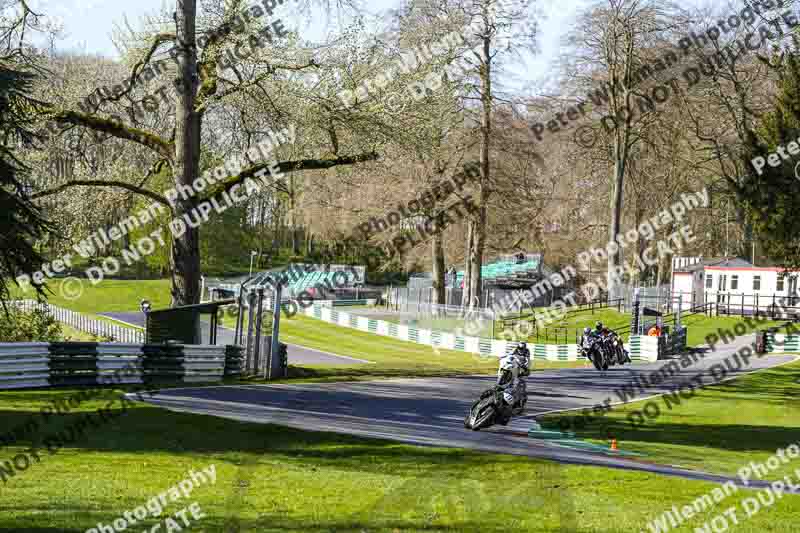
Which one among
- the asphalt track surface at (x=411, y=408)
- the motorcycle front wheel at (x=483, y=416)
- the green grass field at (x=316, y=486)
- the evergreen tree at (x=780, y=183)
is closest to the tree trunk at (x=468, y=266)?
the evergreen tree at (x=780, y=183)

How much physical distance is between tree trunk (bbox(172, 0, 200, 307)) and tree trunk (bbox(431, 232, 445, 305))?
83.5 feet

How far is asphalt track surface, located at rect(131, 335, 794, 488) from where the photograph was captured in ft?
46.1

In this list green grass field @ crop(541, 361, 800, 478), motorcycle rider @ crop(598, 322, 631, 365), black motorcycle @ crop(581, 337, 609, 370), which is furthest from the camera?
motorcycle rider @ crop(598, 322, 631, 365)

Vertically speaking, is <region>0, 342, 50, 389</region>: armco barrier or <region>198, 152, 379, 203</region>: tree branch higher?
<region>198, 152, 379, 203</region>: tree branch

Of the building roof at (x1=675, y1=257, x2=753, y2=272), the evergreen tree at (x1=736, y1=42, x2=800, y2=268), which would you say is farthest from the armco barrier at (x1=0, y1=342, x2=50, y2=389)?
the building roof at (x1=675, y1=257, x2=753, y2=272)

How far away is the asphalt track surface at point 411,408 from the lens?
46.1 ft

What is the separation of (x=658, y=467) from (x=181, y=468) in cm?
743

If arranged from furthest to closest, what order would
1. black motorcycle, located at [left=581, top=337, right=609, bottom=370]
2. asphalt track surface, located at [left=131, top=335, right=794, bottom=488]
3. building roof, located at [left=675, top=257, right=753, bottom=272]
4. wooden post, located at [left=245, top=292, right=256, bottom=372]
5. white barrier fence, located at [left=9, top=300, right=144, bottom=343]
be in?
building roof, located at [left=675, top=257, right=753, bottom=272] < black motorcycle, located at [left=581, top=337, right=609, bottom=370] < white barrier fence, located at [left=9, top=300, right=144, bottom=343] < wooden post, located at [left=245, top=292, right=256, bottom=372] < asphalt track surface, located at [left=131, top=335, right=794, bottom=488]

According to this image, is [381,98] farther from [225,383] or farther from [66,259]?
[66,259]

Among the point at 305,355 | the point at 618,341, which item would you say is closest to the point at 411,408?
the point at 618,341

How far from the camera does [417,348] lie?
44.7 metres

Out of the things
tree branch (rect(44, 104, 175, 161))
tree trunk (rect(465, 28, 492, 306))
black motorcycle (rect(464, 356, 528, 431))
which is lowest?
black motorcycle (rect(464, 356, 528, 431))

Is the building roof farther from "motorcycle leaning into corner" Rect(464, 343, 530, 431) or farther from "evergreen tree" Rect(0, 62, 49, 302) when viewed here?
"evergreen tree" Rect(0, 62, 49, 302)

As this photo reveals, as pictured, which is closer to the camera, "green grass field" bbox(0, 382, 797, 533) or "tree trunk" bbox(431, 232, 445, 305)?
"green grass field" bbox(0, 382, 797, 533)
